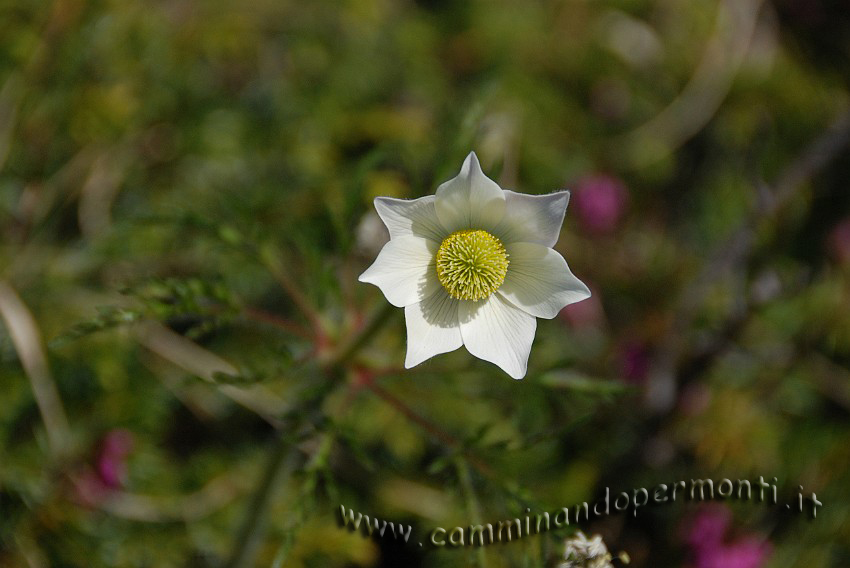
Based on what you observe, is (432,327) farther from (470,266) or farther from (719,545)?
(719,545)

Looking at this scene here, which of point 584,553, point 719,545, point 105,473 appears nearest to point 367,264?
point 105,473

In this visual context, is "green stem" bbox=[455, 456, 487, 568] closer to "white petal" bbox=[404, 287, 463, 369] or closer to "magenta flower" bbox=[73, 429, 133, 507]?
"white petal" bbox=[404, 287, 463, 369]

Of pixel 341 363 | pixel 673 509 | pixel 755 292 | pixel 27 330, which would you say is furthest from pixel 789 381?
pixel 27 330

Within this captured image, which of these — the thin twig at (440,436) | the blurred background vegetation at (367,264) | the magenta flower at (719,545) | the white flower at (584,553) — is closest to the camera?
the white flower at (584,553)

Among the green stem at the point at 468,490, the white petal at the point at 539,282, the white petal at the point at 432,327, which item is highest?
the white petal at the point at 539,282

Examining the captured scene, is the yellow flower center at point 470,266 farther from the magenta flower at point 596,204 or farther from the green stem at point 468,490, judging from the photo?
the magenta flower at point 596,204

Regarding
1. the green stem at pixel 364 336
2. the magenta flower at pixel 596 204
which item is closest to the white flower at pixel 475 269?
the green stem at pixel 364 336

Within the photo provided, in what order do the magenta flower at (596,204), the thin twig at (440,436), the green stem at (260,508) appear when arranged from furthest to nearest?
1. the magenta flower at (596,204)
2. the green stem at (260,508)
3. the thin twig at (440,436)
